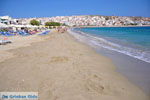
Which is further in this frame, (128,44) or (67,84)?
(128,44)

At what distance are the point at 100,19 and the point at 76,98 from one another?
163m

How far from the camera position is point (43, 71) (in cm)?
465

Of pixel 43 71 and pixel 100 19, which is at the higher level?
pixel 100 19

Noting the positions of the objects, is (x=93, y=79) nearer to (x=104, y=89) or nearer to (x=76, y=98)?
(x=104, y=89)

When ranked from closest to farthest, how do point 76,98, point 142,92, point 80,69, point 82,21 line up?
point 76,98
point 142,92
point 80,69
point 82,21

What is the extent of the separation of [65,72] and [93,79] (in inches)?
39.8

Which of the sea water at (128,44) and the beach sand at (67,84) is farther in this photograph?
the sea water at (128,44)

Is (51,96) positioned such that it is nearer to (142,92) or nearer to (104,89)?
(104,89)

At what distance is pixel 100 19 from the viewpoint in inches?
6299

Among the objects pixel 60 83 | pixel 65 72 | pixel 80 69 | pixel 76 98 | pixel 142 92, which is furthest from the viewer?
pixel 80 69

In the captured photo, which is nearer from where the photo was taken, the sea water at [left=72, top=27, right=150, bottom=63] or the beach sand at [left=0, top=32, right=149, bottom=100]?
the beach sand at [left=0, top=32, right=149, bottom=100]

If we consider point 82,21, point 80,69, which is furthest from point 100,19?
point 80,69

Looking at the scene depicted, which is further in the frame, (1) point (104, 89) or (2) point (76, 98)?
(1) point (104, 89)

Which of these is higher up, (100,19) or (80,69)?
(100,19)
